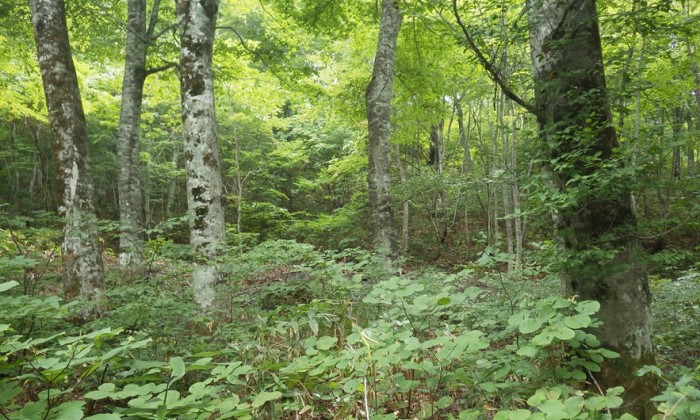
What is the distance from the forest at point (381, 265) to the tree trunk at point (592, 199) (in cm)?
2

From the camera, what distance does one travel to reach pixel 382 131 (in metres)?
7.05

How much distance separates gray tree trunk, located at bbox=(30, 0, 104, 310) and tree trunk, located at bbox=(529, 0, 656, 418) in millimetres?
4521

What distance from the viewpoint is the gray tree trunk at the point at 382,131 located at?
22.6 feet

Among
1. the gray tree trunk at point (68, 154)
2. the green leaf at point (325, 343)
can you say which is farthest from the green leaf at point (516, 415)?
the gray tree trunk at point (68, 154)

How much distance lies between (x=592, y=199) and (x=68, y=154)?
509 centimetres

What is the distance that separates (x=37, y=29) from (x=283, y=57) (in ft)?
15.7

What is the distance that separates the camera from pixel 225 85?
13.3m

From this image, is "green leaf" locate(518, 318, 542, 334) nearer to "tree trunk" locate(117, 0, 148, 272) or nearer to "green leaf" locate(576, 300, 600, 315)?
"green leaf" locate(576, 300, 600, 315)

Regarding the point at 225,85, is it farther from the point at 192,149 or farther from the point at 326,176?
the point at 192,149

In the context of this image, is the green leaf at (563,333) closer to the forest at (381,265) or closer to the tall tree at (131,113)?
the forest at (381,265)

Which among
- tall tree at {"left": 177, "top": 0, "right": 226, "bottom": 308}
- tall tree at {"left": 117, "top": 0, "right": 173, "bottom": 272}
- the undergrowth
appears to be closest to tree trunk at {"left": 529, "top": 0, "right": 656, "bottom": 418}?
the undergrowth

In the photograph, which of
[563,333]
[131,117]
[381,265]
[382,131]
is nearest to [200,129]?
[381,265]

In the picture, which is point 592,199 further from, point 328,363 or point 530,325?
point 328,363

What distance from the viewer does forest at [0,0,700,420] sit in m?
1.88
